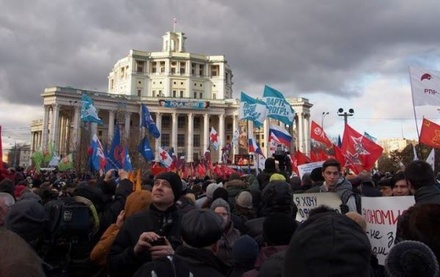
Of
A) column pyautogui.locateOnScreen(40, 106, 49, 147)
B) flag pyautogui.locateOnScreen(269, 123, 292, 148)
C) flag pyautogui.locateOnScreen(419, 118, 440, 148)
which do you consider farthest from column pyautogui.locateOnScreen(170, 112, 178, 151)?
flag pyautogui.locateOnScreen(419, 118, 440, 148)

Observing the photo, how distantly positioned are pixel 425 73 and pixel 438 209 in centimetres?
854

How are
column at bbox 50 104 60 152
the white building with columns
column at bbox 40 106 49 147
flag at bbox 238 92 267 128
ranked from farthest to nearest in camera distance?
1. the white building with columns
2. column at bbox 40 106 49 147
3. column at bbox 50 104 60 152
4. flag at bbox 238 92 267 128

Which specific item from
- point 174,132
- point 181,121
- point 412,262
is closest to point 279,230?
point 412,262

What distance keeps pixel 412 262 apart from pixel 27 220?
3.14 meters

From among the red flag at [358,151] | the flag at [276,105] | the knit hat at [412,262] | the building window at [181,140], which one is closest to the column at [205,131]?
the building window at [181,140]

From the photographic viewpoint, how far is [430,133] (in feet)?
35.8

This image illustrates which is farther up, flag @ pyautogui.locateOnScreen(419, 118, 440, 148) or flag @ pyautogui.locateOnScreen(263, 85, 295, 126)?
flag @ pyautogui.locateOnScreen(263, 85, 295, 126)

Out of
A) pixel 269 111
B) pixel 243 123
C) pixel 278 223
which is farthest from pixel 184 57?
pixel 278 223

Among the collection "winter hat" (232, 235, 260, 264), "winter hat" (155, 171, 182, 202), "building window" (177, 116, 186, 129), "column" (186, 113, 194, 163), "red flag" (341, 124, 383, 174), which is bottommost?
"winter hat" (232, 235, 260, 264)

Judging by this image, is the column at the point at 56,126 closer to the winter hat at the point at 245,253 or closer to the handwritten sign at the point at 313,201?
the handwritten sign at the point at 313,201

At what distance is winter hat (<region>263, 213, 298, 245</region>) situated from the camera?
131 inches

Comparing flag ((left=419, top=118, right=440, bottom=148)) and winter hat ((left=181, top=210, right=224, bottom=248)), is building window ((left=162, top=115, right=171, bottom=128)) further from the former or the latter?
winter hat ((left=181, top=210, right=224, bottom=248))

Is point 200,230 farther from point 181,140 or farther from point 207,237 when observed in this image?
point 181,140

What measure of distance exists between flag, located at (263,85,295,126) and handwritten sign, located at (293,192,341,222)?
12.0m
